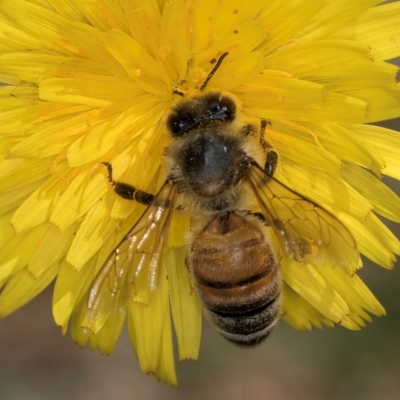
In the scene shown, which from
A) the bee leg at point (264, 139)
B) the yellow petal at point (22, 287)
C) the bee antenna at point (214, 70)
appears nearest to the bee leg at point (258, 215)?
the bee leg at point (264, 139)

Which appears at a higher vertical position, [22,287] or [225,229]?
[225,229]

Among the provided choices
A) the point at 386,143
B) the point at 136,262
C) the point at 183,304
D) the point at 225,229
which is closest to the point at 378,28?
the point at 386,143

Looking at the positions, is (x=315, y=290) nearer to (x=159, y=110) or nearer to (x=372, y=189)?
(x=372, y=189)

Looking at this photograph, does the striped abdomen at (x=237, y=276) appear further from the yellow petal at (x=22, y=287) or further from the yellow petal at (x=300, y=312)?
the yellow petal at (x=22, y=287)

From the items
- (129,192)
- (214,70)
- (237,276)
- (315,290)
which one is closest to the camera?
(237,276)

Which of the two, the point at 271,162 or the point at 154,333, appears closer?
the point at 271,162

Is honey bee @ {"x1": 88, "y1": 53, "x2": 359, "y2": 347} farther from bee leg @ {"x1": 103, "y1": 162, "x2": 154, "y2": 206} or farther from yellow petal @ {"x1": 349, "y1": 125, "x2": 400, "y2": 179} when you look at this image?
yellow petal @ {"x1": 349, "y1": 125, "x2": 400, "y2": 179}

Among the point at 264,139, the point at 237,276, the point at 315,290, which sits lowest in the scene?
the point at 315,290
